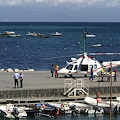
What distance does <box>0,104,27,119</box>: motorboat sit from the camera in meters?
35.2

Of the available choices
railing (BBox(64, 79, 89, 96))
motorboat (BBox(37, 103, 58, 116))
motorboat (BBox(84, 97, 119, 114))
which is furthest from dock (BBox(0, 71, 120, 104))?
motorboat (BBox(84, 97, 119, 114))

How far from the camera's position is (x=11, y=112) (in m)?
35.4

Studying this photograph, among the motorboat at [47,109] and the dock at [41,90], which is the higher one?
the dock at [41,90]

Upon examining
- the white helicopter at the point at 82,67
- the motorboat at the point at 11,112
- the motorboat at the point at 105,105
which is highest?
the white helicopter at the point at 82,67

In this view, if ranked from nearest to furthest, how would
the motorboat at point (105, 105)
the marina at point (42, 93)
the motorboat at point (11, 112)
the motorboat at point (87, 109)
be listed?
the motorboat at point (11, 112), the motorboat at point (87, 109), the motorboat at point (105, 105), the marina at point (42, 93)

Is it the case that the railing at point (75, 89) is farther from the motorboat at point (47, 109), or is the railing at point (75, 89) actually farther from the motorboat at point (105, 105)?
the motorboat at point (47, 109)

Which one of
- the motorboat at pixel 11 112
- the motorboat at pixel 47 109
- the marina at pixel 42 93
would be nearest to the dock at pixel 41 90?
the marina at pixel 42 93

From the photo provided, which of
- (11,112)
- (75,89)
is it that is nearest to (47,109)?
(11,112)

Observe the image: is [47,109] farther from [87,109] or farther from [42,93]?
[87,109]

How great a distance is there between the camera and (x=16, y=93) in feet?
123

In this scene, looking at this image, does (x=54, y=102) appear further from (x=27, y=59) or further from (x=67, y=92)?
(x=27, y=59)

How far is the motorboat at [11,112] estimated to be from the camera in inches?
1384

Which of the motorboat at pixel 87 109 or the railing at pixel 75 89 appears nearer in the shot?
the motorboat at pixel 87 109

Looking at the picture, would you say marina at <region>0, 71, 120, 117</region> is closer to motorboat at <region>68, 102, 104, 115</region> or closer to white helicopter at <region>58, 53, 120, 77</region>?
motorboat at <region>68, 102, 104, 115</region>
